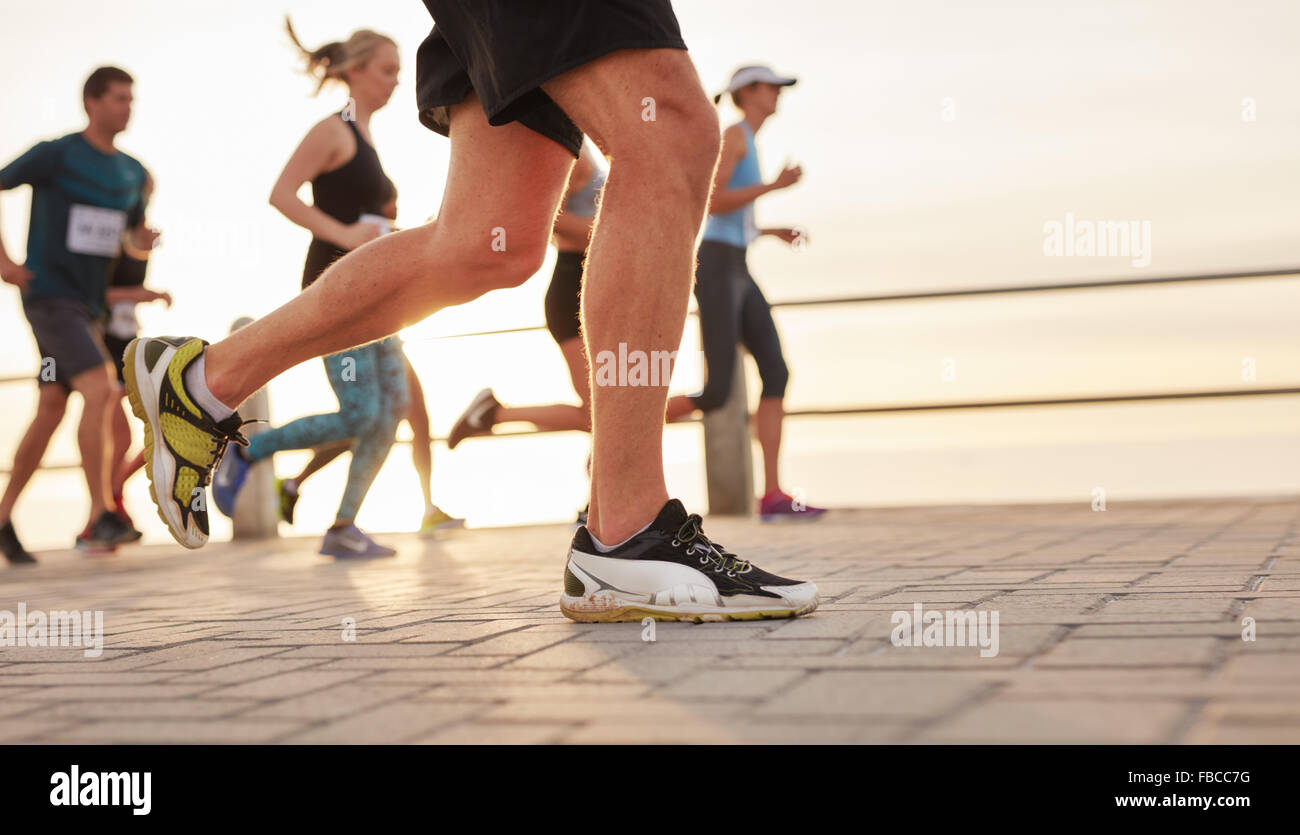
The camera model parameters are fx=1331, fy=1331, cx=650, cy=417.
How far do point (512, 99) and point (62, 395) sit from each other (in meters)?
4.10

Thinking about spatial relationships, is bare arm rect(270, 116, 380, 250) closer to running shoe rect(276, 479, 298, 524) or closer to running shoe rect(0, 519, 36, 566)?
running shoe rect(276, 479, 298, 524)

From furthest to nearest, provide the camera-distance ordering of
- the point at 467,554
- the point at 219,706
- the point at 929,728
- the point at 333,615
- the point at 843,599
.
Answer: the point at 467,554
the point at 333,615
the point at 843,599
the point at 219,706
the point at 929,728

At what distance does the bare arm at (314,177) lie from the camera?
190 inches

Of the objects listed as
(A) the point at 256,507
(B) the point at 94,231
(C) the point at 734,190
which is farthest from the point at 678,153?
(A) the point at 256,507

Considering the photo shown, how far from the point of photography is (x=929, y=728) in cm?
135

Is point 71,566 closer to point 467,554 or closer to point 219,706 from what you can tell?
point 467,554

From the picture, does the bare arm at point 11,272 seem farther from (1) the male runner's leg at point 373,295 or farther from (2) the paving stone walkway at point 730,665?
(1) the male runner's leg at point 373,295

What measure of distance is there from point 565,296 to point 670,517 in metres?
3.04

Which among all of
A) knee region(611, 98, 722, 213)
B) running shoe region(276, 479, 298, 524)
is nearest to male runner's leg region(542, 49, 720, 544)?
knee region(611, 98, 722, 213)

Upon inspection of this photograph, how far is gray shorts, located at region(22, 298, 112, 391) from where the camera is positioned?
18.3 feet

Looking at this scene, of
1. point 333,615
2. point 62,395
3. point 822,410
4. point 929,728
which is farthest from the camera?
point 822,410

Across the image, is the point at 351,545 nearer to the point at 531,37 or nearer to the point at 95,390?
the point at 95,390

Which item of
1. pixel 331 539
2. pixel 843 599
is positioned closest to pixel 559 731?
pixel 843 599

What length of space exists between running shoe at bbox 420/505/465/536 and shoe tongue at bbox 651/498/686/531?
12.8ft
